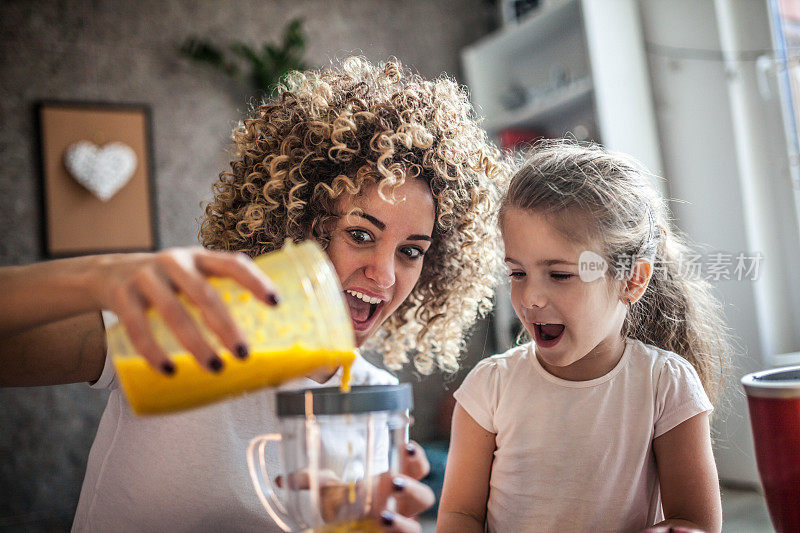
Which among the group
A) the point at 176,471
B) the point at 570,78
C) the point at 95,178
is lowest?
the point at 176,471

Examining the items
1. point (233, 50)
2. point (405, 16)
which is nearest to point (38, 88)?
point (233, 50)

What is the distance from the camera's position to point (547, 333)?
1.05m

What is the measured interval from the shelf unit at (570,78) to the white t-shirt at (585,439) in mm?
1737

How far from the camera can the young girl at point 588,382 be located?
100cm

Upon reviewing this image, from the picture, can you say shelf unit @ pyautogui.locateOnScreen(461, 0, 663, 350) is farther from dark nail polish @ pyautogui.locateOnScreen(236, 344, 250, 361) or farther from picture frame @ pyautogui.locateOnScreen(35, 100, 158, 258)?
dark nail polish @ pyautogui.locateOnScreen(236, 344, 250, 361)

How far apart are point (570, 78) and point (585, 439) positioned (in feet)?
7.71

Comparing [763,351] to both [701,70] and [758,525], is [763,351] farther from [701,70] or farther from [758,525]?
[701,70]

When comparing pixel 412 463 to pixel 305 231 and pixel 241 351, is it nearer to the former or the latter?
pixel 241 351

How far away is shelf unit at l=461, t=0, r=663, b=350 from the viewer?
2770 millimetres

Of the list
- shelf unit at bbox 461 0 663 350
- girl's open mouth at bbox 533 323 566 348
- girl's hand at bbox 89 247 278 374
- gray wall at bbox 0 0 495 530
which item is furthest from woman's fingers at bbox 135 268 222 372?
gray wall at bbox 0 0 495 530

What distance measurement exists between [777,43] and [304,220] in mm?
2109

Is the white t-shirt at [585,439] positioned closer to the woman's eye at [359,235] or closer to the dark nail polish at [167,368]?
the woman's eye at [359,235]

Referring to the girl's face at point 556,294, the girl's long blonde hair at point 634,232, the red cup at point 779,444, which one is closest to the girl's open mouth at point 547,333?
the girl's face at point 556,294

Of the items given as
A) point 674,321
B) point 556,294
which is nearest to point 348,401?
point 556,294
